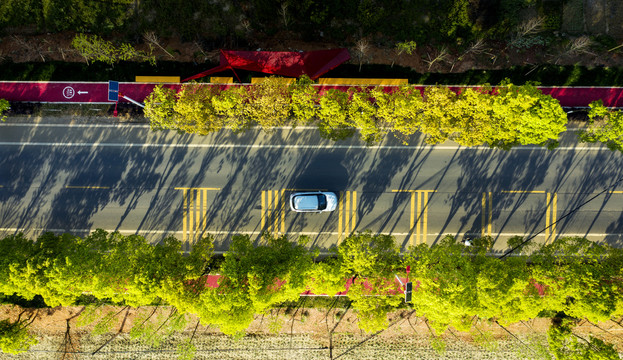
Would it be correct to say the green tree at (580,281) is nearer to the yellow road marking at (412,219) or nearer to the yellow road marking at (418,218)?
the yellow road marking at (418,218)

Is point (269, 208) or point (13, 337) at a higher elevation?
point (269, 208)

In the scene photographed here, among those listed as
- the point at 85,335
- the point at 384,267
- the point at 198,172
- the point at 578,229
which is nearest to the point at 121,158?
the point at 198,172

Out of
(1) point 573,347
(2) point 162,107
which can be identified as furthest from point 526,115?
(2) point 162,107

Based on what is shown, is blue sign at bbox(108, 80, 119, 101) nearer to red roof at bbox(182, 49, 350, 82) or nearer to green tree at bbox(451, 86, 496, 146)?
red roof at bbox(182, 49, 350, 82)

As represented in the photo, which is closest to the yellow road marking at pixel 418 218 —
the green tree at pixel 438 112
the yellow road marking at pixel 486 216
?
the yellow road marking at pixel 486 216

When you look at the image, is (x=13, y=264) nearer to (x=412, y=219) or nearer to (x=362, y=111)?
(x=362, y=111)
